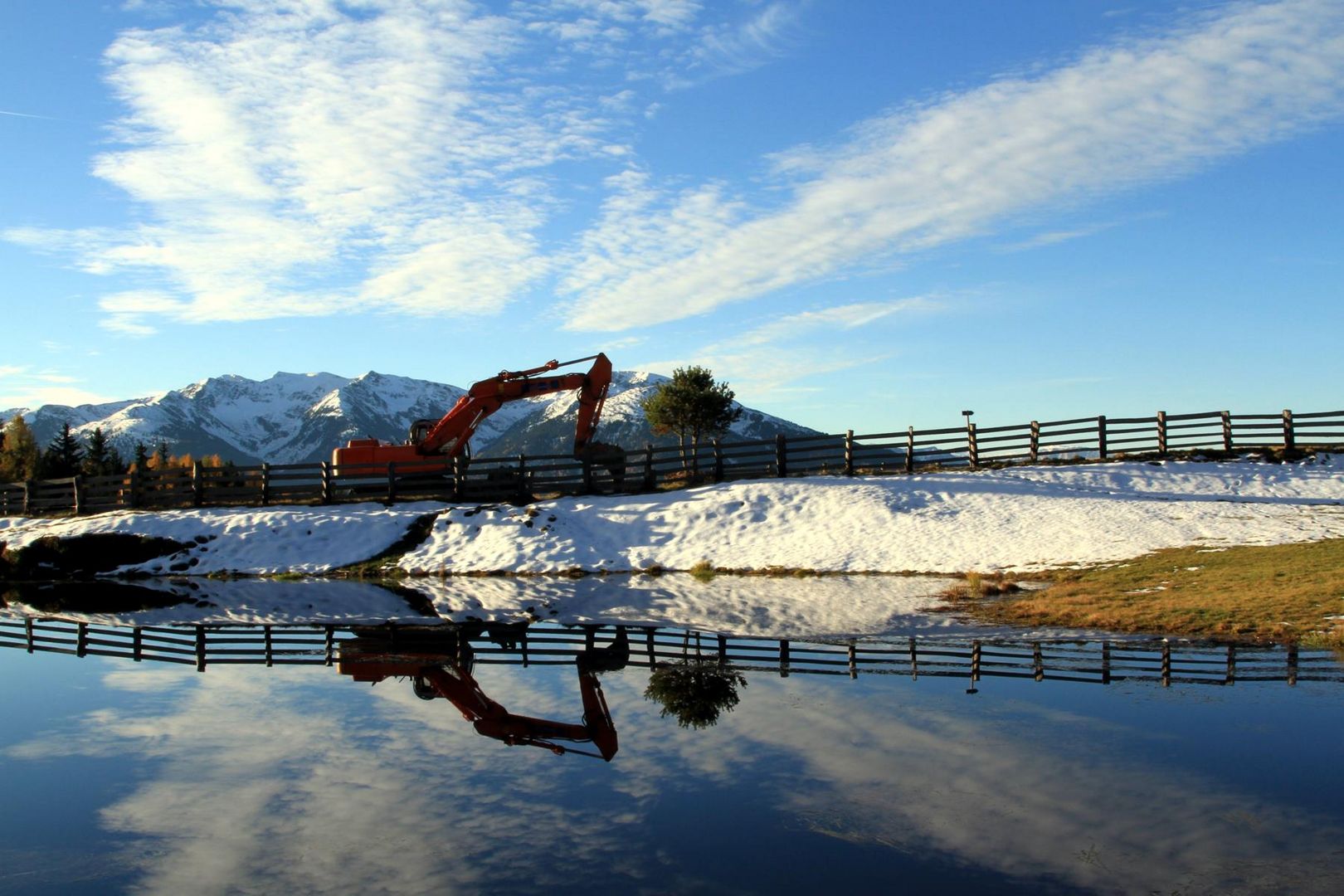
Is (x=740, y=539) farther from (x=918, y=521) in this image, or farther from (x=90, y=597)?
(x=90, y=597)

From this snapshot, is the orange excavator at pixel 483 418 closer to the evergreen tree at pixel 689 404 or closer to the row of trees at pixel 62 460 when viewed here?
the evergreen tree at pixel 689 404

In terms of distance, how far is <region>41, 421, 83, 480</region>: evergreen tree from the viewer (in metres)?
94.6

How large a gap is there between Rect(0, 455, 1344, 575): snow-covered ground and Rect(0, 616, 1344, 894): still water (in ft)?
40.7

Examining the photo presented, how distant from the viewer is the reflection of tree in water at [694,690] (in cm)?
1128

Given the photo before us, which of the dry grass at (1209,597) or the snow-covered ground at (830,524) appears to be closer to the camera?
the dry grass at (1209,597)

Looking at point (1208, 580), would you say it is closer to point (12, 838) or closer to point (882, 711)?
point (882, 711)

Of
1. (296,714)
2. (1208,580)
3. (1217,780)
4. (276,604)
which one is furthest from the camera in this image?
(276,604)

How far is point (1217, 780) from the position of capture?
8500 millimetres

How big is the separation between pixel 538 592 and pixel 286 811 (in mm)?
16187

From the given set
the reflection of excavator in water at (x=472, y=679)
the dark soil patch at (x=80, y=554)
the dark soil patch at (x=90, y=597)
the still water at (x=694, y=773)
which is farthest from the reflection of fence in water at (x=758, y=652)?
the dark soil patch at (x=80, y=554)

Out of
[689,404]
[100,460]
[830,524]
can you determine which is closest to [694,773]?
[830,524]

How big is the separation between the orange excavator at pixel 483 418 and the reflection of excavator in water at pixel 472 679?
790 inches

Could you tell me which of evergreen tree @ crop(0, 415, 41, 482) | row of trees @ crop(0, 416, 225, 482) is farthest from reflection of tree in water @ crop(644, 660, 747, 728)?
evergreen tree @ crop(0, 415, 41, 482)

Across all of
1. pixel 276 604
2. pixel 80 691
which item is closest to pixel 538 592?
pixel 276 604
